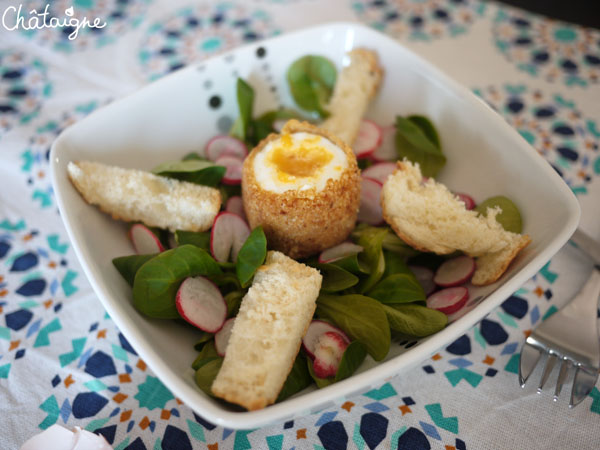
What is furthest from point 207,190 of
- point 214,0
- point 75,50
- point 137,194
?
point 214,0

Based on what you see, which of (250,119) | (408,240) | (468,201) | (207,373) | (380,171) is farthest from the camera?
(250,119)

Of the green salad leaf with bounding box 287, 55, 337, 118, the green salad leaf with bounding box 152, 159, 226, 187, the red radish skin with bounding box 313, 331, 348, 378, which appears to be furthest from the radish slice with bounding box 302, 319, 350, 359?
the green salad leaf with bounding box 287, 55, 337, 118

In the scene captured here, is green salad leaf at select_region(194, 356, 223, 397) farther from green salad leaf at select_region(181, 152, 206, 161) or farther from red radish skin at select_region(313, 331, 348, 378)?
green salad leaf at select_region(181, 152, 206, 161)

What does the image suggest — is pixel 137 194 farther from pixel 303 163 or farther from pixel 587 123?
pixel 587 123

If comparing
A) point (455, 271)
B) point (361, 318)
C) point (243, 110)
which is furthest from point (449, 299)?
point (243, 110)

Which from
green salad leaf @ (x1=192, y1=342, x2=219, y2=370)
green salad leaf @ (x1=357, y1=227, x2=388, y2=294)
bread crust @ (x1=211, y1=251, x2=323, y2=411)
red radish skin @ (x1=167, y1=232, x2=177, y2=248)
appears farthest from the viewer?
red radish skin @ (x1=167, y1=232, x2=177, y2=248)

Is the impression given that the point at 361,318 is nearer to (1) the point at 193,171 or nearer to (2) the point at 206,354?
(2) the point at 206,354
